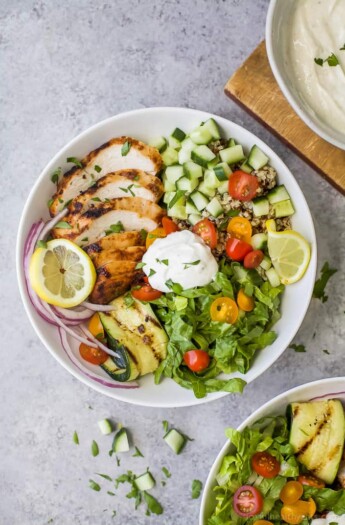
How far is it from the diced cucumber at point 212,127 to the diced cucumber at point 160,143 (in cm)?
23

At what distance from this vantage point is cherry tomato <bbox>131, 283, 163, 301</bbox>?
3330 mm

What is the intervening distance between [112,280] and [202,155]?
71 cm

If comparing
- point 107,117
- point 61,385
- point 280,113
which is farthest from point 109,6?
point 61,385

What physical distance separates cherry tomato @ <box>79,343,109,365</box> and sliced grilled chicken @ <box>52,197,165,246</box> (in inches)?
19.6

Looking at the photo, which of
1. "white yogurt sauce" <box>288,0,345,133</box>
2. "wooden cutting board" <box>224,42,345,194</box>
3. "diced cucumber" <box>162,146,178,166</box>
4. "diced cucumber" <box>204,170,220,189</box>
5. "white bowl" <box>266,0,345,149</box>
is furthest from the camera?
"diced cucumber" <box>162,146,178,166</box>

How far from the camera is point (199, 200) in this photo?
3.30 m

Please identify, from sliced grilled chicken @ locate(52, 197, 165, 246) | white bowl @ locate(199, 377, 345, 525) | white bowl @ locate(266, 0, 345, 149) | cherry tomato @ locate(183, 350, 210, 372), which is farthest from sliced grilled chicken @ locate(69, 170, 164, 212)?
white bowl @ locate(199, 377, 345, 525)

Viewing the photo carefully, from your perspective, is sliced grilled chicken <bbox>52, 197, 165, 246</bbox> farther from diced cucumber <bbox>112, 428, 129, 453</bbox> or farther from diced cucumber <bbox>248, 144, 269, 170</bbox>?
diced cucumber <bbox>112, 428, 129, 453</bbox>

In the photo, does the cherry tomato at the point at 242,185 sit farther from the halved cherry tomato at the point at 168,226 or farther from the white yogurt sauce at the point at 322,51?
the white yogurt sauce at the point at 322,51

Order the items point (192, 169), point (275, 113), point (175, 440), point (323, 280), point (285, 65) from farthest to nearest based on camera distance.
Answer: point (175, 440)
point (323, 280)
point (192, 169)
point (275, 113)
point (285, 65)

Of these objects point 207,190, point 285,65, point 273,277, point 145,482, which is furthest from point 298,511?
point 285,65

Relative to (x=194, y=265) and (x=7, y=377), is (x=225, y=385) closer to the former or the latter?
(x=194, y=265)

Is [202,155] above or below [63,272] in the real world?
above

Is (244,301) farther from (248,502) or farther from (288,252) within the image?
(248,502)
